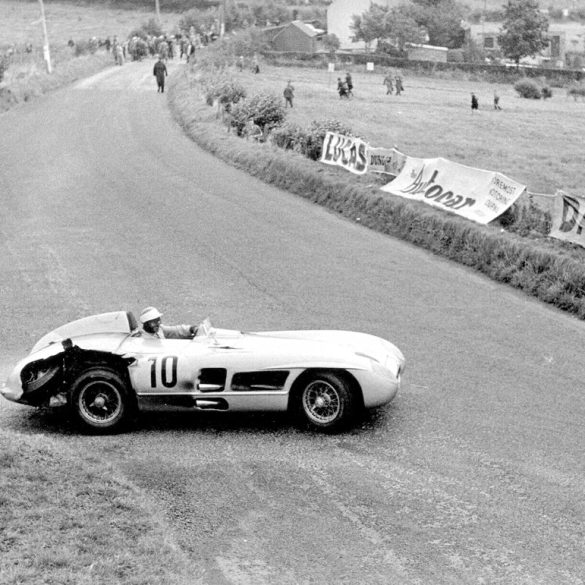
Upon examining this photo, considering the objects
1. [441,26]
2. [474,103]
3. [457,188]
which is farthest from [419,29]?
[457,188]

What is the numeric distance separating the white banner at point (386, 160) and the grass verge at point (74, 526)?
640 inches

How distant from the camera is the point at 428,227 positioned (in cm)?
2078

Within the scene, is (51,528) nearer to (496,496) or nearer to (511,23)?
(496,496)

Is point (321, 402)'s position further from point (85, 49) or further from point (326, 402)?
point (85, 49)

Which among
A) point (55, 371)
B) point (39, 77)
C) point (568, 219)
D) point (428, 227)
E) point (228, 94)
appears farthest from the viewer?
point (39, 77)

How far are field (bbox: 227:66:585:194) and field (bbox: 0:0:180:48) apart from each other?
45.0 m

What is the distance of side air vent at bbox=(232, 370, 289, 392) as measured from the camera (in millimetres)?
10461

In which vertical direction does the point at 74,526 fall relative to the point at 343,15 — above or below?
below

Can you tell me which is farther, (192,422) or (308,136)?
(308,136)

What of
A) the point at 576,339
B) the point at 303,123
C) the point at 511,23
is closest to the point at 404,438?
the point at 576,339

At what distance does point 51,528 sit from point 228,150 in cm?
2501

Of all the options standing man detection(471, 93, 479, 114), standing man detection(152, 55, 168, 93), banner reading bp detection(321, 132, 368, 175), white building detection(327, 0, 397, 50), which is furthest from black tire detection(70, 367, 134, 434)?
white building detection(327, 0, 397, 50)

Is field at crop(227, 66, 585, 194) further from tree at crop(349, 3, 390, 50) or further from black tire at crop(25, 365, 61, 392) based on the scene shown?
tree at crop(349, 3, 390, 50)

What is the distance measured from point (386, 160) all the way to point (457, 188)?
408cm
